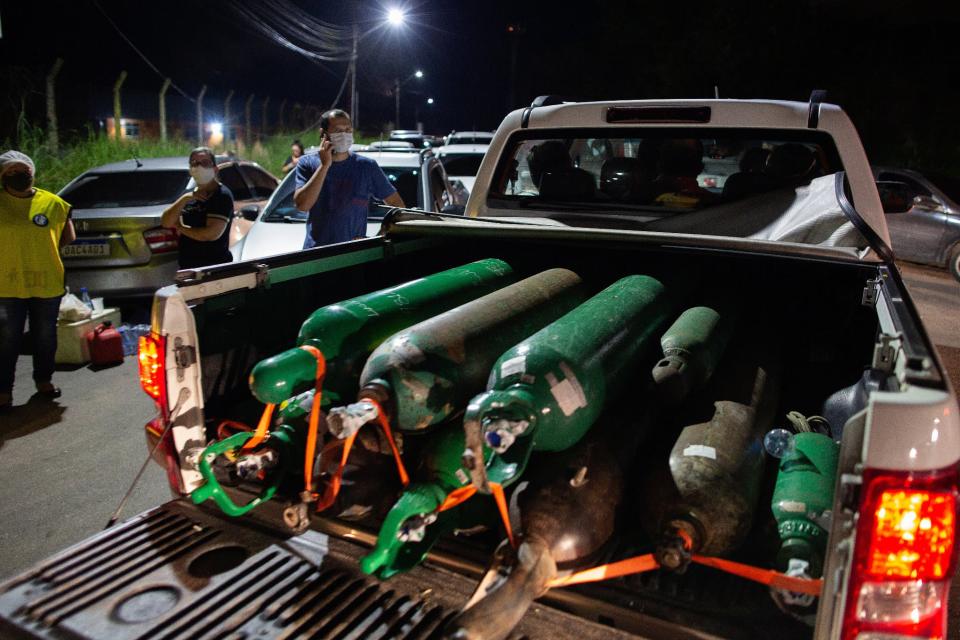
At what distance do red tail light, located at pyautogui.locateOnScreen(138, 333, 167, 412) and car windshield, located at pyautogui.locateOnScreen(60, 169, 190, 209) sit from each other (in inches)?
235

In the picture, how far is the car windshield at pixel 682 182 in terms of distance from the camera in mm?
3631

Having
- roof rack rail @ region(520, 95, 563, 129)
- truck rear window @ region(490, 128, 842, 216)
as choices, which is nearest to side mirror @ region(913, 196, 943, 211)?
truck rear window @ region(490, 128, 842, 216)

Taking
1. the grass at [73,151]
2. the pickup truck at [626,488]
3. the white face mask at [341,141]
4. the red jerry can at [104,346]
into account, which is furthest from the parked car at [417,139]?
the pickup truck at [626,488]

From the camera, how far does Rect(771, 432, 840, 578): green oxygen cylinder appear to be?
181 cm

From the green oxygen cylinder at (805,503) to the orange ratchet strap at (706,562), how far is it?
47 mm

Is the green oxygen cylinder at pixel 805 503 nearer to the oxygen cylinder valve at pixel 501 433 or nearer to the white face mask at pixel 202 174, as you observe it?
the oxygen cylinder valve at pixel 501 433

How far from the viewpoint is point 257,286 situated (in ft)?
8.89

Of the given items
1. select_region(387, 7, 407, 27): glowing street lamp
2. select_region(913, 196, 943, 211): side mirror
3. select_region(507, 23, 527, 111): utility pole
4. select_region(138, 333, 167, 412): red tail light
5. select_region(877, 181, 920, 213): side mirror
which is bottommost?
select_region(138, 333, 167, 412): red tail light

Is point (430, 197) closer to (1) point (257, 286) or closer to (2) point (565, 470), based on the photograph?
(1) point (257, 286)

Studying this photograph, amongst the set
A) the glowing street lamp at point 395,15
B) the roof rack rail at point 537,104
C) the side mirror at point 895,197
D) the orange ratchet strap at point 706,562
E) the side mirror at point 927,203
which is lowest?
the orange ratchet strap at point 706,562

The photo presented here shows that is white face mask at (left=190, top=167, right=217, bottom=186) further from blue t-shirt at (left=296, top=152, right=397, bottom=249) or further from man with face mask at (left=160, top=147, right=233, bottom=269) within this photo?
blue t-shirt at (left=296, top=152, right=397, bottom=249)

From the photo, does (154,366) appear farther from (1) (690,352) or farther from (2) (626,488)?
(1) (690,352)

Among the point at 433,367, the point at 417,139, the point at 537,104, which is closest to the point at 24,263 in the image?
the point at 537,104

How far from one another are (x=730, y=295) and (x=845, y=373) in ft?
1.92
